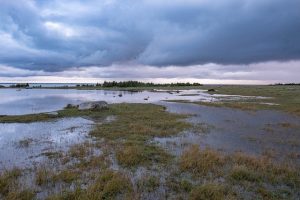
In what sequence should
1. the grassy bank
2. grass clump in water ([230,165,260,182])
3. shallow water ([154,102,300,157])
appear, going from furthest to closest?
shallow water ([154,102,300,157]), grass clump in water ([230,165,260,182]), the grassy bank

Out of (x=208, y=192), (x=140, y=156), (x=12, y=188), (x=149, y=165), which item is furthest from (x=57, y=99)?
(x=208, y=192)

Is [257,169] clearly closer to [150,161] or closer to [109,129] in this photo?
[150,161]

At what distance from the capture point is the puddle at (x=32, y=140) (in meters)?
11.2

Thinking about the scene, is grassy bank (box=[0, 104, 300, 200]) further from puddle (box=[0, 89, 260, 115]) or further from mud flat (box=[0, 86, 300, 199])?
puddle (box=[0, 89, 260, 115])

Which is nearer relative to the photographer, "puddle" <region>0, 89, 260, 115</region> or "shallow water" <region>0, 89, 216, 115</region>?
"shallow water" <region>0, 89, 216, 115</region>

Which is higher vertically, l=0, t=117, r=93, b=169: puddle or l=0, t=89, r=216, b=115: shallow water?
l=0, t=117, r=93, b=169: puddle

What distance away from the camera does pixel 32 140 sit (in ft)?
48.6

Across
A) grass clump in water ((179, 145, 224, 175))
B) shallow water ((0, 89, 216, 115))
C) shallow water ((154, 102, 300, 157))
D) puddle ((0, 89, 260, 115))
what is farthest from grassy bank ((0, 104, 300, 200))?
shallow water ((0, 89, 216, 115))

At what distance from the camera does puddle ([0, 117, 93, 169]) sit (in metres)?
11.2

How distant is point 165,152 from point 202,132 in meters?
6.19

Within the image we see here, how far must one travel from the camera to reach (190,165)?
9.91 m

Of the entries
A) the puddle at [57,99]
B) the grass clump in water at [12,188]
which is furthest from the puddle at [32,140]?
the puddle at [57,99]

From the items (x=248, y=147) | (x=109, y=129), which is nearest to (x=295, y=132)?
(x=248, y=147)

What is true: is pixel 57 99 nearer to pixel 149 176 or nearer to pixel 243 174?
pixel 149 176
